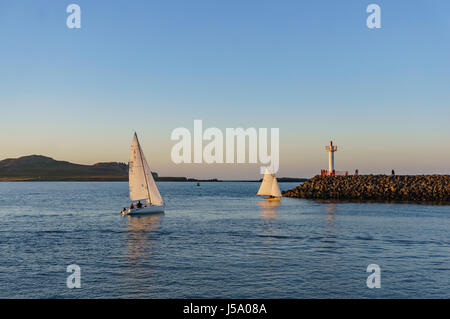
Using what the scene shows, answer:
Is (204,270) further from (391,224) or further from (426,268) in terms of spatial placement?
(391,224)

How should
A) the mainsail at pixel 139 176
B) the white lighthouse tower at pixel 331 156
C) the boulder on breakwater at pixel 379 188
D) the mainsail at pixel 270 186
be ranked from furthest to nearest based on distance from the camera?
the white lighthouse tower at pixel 331 156 → the mainsail at pixel 270 186 → the boulder on breakwater at pixel 379 188 → the mainsail at pixel 139 176

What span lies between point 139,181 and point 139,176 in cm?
67

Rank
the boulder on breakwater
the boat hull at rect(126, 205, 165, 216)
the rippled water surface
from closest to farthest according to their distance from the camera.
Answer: the rippled water surface
the boat hull at rect(126, 205, 165, 216)
the boulder on breakwater

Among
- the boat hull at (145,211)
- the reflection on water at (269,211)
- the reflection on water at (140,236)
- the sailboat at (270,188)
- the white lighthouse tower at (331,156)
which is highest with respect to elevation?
the white lighthouse tower at (331,156)

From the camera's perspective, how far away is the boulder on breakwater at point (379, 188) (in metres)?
85.1

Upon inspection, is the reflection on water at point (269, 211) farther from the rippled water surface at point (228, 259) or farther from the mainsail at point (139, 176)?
the mainsail at point (139, 176)

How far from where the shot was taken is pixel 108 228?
4516cm

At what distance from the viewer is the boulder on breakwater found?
8514cm

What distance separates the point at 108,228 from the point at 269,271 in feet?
86.3

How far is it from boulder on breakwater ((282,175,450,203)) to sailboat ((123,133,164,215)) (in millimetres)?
50343

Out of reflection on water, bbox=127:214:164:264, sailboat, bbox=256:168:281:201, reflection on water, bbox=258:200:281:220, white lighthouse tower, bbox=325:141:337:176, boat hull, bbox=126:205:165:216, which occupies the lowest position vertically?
reflection on water, bbox=258:200:281:220

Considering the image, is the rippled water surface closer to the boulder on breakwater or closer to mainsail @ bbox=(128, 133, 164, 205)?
mainsail @ bbox=(128, 133, 164, 205)

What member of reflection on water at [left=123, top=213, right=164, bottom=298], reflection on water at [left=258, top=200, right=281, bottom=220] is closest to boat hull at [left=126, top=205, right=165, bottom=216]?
reflection on water at [left=123, top=213, right=164, bottom=298]

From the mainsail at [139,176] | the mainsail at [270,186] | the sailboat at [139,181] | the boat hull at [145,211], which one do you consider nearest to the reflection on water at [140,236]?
the boat hull at [145,211]
